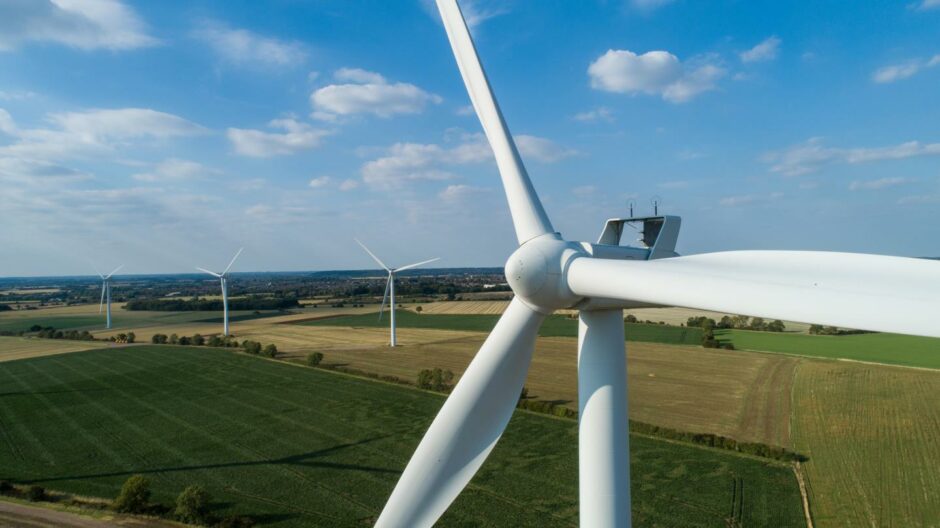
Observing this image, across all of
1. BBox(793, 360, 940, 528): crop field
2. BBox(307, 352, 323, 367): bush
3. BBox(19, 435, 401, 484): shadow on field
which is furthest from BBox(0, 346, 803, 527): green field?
BBox(307, 352, 323, 367): bush

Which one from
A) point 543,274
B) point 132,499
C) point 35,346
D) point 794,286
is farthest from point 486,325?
point 794,286

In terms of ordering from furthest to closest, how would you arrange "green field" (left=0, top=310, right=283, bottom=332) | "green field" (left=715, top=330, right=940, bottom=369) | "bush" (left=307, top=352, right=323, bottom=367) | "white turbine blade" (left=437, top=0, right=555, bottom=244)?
"green field" (left=0, top=310, right=283, bottom=332) → "bush" (left=307, top=352, right=323, bottom=367) → "green field" (left=715, top=330, right=940, bottom=369) → "white turbine blade" (left=437, top=0, right=555, bottom=244)

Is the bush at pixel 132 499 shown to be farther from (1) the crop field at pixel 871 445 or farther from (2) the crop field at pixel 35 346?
(2) the crop field at pixel 35 346

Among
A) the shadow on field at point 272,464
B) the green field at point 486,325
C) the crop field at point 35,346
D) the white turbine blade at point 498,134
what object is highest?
the white turbine blade at point 498,134

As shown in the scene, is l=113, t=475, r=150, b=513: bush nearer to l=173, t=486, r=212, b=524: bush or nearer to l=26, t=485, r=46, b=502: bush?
l=173, t=486, r=212, b=524: bush

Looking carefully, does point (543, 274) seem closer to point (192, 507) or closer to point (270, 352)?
point (192, 507)

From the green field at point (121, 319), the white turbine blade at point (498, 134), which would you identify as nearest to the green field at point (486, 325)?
the green field at point (121, 319)
